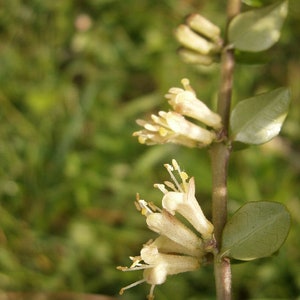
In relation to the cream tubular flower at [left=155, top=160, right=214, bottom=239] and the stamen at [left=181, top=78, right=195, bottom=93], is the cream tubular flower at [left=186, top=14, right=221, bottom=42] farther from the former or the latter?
the cream tubular flower at [left=155, top=160, right=214, bottom=239]

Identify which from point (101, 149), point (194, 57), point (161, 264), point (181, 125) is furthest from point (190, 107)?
point (101, 149)

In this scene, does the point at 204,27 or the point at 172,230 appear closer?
the point at 172,230

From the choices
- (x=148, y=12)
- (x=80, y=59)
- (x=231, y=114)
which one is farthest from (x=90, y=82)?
(x=231, y=114)

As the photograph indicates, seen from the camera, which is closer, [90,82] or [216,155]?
[216,155]

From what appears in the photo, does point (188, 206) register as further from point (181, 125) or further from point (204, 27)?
point (204, 27)

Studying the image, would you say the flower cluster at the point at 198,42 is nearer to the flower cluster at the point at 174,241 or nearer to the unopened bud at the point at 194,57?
the unopened bud at the point at 194,57

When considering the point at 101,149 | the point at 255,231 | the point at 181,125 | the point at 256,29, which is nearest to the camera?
the point at 255,231

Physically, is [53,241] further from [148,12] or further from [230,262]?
[230,262]

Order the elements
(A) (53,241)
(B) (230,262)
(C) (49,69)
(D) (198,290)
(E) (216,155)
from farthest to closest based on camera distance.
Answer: (C) (49,69)
(A) (53,241)
(D) (198,290)
(E) (216,155)
(B) (230,262)
